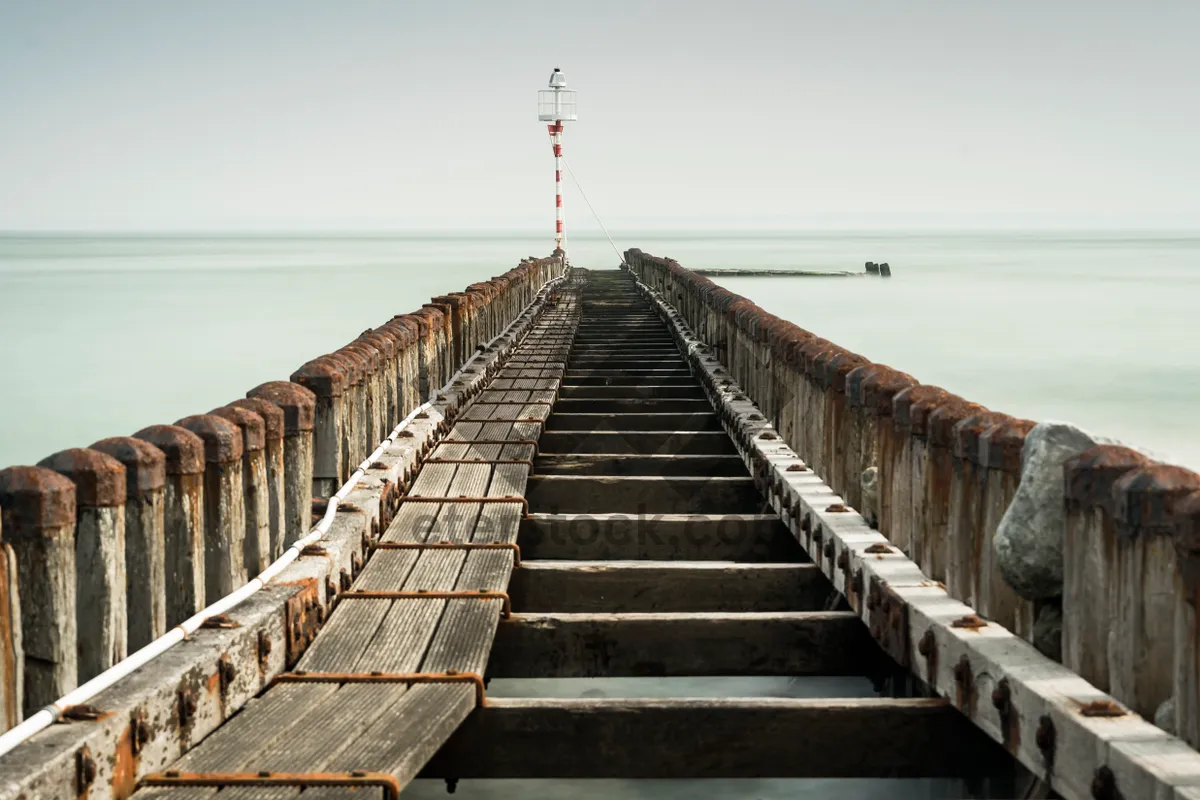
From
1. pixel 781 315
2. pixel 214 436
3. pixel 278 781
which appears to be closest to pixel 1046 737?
pixel 278 781

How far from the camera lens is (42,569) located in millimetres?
3146

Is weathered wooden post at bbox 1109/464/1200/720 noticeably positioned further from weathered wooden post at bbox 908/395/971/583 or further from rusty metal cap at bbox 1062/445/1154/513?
weathered wooden post at bbox 908/395/971/583

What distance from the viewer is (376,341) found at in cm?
681

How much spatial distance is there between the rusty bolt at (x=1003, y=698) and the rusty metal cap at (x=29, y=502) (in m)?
2.41

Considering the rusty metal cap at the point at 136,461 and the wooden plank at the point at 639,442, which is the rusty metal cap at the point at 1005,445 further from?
the wooden plank at the point at 639,442

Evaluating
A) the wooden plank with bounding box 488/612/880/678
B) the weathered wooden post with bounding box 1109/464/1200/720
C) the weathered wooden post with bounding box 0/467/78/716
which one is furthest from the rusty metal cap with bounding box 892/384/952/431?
the weathered wooden post with bounding box 0/467/78/716

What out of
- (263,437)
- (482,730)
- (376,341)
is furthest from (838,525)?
(376,341)

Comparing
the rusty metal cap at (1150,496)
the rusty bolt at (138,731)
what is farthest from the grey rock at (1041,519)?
the rusty bolt at (138,731)

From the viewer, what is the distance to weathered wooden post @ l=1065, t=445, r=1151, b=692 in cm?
Answer: 309

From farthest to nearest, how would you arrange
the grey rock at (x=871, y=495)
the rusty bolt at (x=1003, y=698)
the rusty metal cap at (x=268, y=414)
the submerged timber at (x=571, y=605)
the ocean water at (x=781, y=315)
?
the ocean water at (x=781, y=315) < the grey rock at (x=871, y=495) < the rusty metal cap at (x=268, y=414) < the rusty bolt at (x=1003, y=698) < the submerged timber at (x=571, y=605)

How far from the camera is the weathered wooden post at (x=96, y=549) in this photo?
11.0ft

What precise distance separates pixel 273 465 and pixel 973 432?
2.42 meters

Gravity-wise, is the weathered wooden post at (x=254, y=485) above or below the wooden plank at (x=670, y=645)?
above

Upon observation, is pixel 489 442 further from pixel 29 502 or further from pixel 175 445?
pixel 29 502
